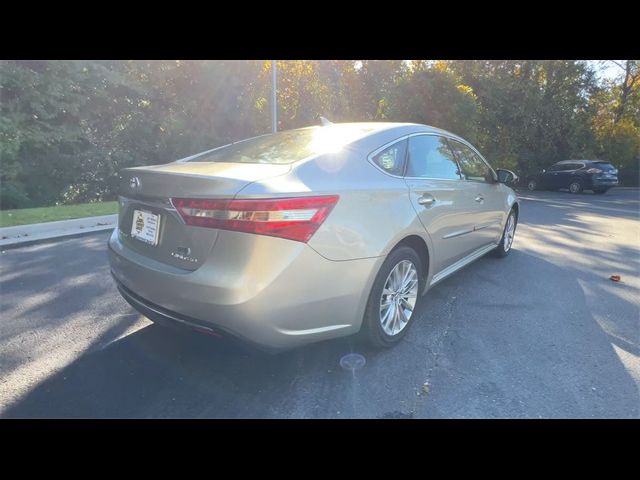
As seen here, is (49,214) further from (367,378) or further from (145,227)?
(367,378)

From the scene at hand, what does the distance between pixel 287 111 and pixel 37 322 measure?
17233 millimetres

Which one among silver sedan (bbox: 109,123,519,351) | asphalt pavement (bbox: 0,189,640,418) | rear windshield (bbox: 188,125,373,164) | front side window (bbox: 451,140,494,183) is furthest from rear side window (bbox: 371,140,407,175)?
asphalt pavement (bbox: 0,189,640,418)

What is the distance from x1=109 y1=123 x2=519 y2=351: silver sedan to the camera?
7.02 ft

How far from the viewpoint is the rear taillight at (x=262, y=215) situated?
212cm

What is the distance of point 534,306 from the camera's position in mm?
3832

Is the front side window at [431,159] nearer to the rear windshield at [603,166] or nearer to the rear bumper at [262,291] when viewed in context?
the rear bumper at [262,291]

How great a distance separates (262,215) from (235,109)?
16398 mm

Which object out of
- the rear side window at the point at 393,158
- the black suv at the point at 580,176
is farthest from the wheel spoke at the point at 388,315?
the black suv at the point at 580,176

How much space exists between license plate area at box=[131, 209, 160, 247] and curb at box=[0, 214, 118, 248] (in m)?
4.40

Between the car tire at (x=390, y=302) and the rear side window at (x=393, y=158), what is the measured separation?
1.95ft

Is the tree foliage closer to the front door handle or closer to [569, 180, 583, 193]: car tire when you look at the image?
[569, 180, 583, 193]: car tire

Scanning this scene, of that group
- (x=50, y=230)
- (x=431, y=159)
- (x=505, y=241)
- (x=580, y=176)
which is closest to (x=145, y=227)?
(x=431, y=159)

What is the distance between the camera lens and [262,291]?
2.12 metres
